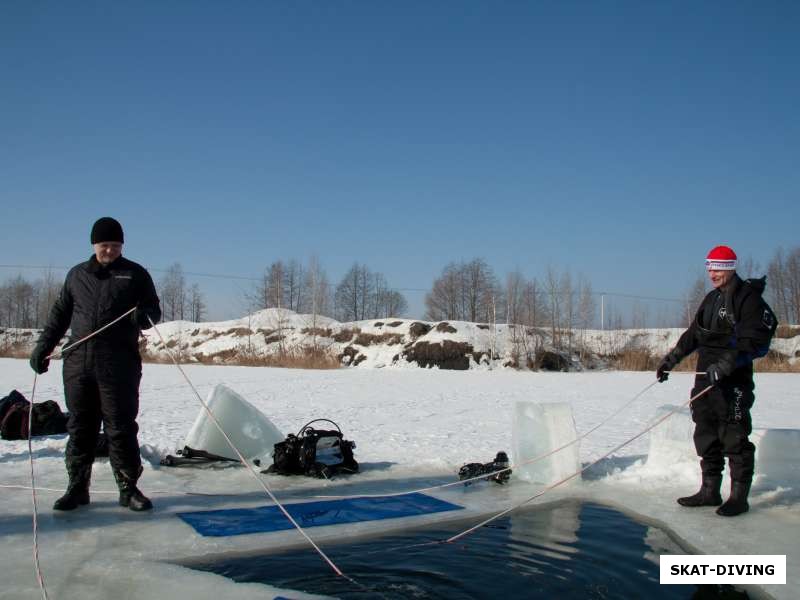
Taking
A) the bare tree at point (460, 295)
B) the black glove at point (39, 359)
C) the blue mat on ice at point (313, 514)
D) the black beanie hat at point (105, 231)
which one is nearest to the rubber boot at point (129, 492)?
the blue mat on ice at point (313, 514)

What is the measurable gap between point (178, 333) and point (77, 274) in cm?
3309

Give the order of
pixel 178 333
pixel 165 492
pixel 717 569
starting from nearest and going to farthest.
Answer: pixel 717 569
pixel 165 492
pixel 178 333

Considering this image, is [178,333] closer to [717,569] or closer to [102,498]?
[102,498]

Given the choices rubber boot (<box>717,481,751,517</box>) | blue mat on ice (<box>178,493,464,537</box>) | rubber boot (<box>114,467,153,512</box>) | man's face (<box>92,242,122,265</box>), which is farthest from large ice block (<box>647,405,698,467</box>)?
man's face (<box>92,242,122,265</box>)

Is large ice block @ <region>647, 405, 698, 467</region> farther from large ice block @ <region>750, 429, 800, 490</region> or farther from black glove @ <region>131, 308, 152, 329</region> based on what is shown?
black glove @ <region>131, 308, 152, 329</region>

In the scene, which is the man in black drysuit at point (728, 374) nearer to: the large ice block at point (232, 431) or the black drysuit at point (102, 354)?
the large ice block at point (232, 431)

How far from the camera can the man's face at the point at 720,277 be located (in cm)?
463

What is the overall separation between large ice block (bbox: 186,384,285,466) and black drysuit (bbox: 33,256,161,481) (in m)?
1.60

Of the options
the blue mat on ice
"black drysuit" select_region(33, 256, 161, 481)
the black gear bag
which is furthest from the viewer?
the black gear bag

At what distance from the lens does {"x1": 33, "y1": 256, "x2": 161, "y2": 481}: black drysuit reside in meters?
4.27

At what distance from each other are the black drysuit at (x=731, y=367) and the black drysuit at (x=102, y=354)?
4044 mm

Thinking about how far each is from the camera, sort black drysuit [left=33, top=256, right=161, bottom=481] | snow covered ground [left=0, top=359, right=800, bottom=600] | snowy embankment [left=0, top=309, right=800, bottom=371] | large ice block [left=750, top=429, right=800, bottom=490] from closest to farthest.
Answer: snow covered ground [left=0, top=359, right=800, bottom=600]
black drysuit [left=33, top=256, right=161, bottom=481]
large ice block [left=750, top=429, right=800, bottom=490]
snowy embankment [left=0, top=309, right=800, bottom=371]

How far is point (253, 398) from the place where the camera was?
13000mm

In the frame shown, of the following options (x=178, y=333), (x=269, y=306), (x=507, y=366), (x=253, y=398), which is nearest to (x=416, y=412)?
(x=253, y=398)
